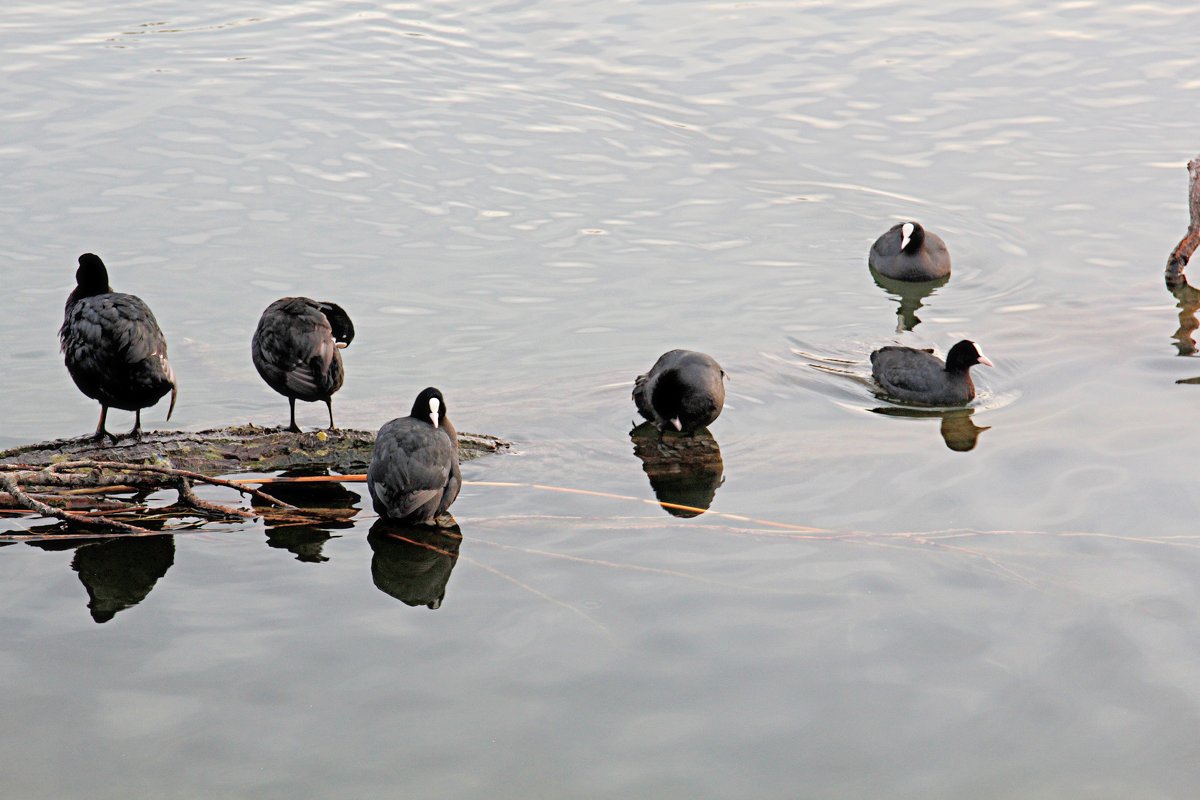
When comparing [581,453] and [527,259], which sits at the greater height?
[527,259]

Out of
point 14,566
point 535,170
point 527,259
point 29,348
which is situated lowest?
point 14,566

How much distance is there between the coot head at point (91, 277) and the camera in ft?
26.0

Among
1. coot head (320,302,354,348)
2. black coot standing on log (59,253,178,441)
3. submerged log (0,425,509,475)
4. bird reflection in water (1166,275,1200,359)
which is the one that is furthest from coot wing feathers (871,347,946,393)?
black coot standing on log (59,253,178,441)

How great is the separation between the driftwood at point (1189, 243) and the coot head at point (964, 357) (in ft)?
11.2

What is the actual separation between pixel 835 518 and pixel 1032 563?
1096 millimetres

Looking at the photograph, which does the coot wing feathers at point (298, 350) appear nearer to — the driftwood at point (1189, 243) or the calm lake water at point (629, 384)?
the calm lake water at point (629, 384)

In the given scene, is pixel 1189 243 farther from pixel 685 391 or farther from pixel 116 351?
pixel 116 351

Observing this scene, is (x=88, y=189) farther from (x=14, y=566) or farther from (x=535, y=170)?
(x=14, y=566)

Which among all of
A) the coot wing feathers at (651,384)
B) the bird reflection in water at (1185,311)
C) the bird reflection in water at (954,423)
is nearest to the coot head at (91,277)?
the coot wing feathers at (651,384)

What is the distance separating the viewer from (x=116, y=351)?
7348mm

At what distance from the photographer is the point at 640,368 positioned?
10.2 meters

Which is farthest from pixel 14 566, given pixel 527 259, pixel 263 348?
pixel 527 259

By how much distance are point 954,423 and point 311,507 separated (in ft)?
15.4

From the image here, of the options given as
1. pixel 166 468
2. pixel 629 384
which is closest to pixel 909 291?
pixel 629 384
